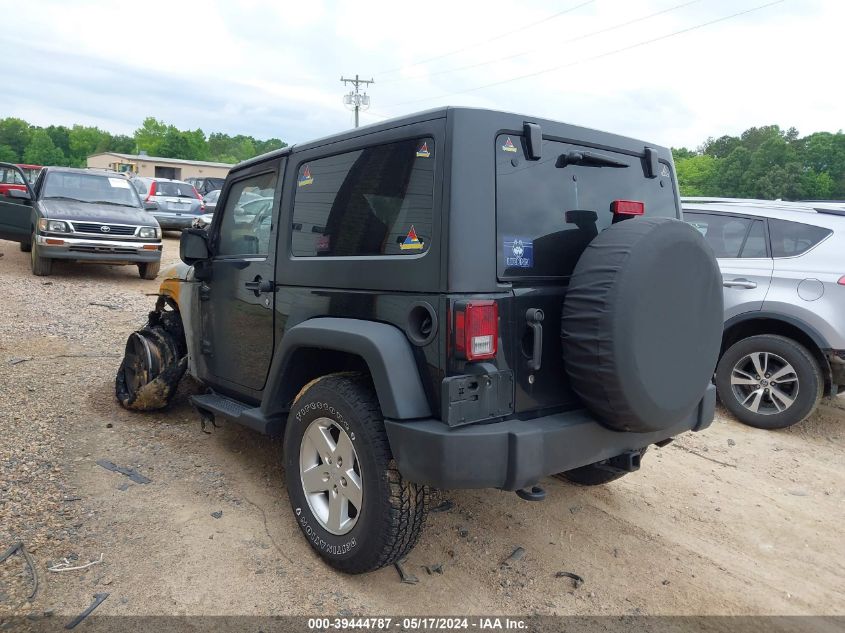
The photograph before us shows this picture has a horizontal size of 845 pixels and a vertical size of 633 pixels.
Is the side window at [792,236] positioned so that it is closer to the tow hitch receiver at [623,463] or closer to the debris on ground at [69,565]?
the tow hitch receiver at [623,463]

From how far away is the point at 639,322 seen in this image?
2.42 meters

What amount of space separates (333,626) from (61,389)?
12.0ft

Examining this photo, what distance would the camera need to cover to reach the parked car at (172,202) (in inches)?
642

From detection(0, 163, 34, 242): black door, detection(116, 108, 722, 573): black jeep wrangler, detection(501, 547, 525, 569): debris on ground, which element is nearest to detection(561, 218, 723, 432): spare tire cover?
detection(116, 108, 722, 573): black jeep wrangler

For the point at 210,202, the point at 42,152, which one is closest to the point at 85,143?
the point at 42,152

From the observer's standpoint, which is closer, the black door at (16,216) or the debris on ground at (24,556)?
the debris on ground at (24,556)

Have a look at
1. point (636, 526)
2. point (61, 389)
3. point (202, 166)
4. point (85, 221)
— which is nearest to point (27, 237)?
point (85, 221)

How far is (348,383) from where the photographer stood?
9.04ft

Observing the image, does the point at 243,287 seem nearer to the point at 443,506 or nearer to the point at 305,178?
the point at 305,178

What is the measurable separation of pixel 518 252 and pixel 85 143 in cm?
12509

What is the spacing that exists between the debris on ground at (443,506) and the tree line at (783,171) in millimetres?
34936

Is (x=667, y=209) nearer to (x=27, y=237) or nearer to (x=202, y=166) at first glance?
(x=27, y=237)

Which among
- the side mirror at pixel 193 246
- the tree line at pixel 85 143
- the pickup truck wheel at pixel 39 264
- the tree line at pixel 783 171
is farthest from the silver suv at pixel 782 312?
the tree line at pixel 85 143

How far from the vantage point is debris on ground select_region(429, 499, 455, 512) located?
3.47m
